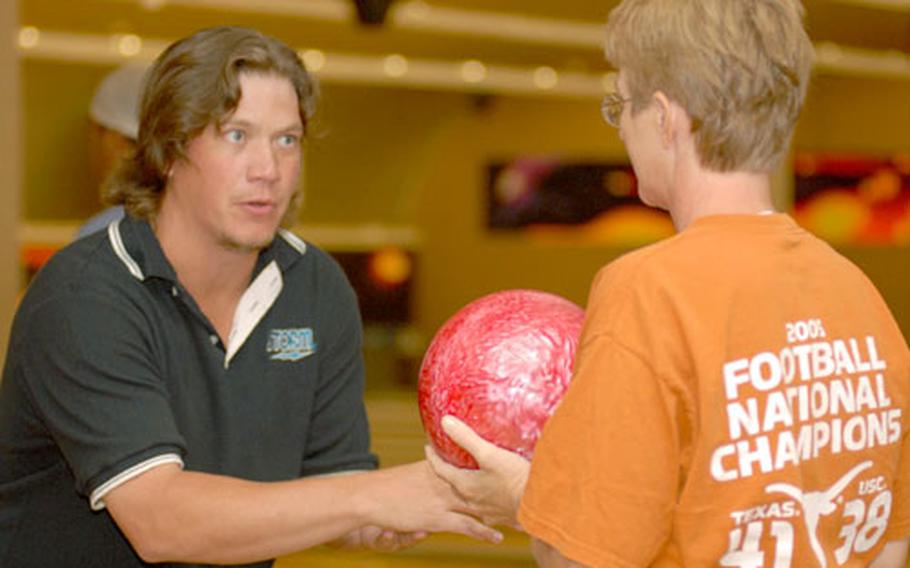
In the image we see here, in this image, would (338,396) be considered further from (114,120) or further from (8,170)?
(8,170)

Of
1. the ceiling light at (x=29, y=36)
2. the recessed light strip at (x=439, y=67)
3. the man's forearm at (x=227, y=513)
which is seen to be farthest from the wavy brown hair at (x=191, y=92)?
the recessed light strip at (x=439, y=67)

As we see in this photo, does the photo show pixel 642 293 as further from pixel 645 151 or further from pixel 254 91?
pixel 254 91

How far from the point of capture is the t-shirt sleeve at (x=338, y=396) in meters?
2.53

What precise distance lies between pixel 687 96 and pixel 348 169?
44.7 ft

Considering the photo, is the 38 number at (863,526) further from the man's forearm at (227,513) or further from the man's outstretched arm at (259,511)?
the man's forearm at (227,513)

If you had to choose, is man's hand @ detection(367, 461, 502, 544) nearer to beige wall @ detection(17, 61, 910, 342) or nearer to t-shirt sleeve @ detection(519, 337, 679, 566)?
t-shirt sleeve @ detection(519, 337, 679, 566)

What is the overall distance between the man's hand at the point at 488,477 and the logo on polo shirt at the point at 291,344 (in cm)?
55

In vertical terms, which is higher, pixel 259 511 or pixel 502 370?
pixel 502 370

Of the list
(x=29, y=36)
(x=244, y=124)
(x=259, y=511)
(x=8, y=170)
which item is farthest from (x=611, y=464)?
(x=29, y=36)

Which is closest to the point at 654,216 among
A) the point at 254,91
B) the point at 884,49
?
the point at 884,49

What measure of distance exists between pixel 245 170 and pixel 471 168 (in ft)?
42.8

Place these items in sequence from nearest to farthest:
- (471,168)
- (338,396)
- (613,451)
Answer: (613,451), (338,396), (471,168)

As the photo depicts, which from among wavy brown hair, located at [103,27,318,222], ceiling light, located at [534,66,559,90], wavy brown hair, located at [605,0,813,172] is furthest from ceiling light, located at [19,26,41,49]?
wavy brown hair, located at [605,0,813,172]

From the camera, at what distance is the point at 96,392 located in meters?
2.09
